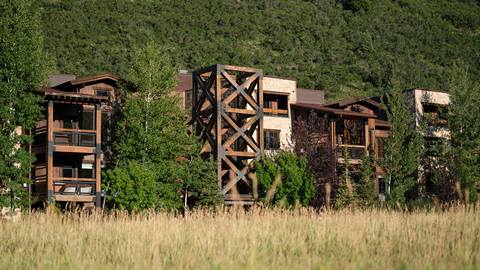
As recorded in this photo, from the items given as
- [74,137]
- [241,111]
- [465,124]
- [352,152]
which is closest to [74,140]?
[74,137]

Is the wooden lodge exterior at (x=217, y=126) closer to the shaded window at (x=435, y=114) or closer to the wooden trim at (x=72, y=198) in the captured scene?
the wooden trim at (x=72, y=198)

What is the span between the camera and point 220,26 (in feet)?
327

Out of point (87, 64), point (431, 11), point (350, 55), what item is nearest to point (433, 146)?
point (87, 64)

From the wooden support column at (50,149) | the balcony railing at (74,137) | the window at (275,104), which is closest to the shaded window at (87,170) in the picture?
the balcony railing at (74,137)

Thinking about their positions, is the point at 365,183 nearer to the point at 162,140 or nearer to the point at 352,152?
the point at 352,152

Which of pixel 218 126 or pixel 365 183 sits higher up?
pixel 218 126

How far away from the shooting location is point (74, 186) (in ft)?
138

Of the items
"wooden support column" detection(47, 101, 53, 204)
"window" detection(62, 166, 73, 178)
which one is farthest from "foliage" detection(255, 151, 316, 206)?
"wooden support column" detection(47, 101, 53, 204)

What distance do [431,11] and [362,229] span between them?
11912cm

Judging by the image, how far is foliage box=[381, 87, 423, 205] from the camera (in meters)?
52.7

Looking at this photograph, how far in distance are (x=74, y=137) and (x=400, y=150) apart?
22456mm

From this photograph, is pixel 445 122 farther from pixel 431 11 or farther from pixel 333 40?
pixel 431 11

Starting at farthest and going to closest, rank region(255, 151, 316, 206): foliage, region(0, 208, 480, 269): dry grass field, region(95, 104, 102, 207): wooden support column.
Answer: region(255, 151, 316, 206): foliage < region(95, 104, 102, 207): wooden support column < region(0, 208, 480, 269): dry grass field

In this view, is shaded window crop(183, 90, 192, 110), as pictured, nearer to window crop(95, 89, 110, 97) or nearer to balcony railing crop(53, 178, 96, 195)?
window crop(95, 89, 110, 97)
